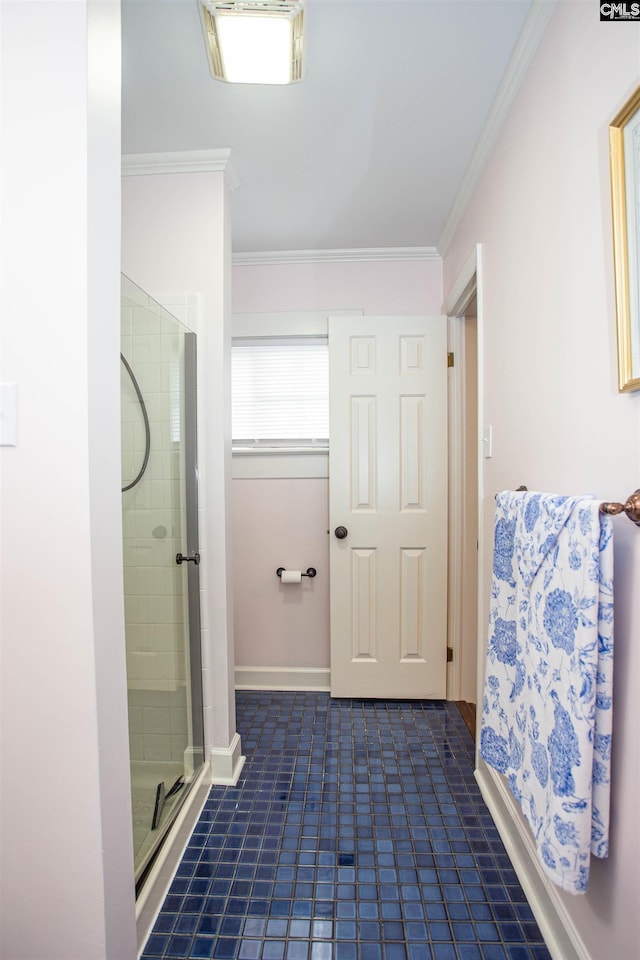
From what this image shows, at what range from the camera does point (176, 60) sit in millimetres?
1433

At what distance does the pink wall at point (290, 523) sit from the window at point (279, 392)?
0.21 meters

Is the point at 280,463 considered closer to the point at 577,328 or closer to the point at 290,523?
the point at 290,523

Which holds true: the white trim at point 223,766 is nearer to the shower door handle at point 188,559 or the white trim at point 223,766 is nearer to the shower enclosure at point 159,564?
the shower enclosure at point 159,564

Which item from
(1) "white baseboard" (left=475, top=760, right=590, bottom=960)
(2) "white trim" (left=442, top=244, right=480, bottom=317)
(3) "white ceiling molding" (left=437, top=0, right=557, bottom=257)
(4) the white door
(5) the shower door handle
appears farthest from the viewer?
(4) the white door

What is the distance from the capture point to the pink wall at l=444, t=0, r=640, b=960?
916 mm

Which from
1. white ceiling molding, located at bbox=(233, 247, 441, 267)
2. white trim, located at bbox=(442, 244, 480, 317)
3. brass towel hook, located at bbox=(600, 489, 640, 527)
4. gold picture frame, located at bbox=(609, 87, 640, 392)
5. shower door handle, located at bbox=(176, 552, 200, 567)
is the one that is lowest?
shower door handle, located at bbox=(176, 552, 200, 567)

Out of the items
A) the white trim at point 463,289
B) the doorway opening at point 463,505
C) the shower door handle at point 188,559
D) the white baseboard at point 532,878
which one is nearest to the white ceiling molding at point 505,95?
the white trim at point 463,289

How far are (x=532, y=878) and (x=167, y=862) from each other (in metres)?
1.06

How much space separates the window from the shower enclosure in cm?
91

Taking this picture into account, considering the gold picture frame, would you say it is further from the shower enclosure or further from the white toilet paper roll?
the white toilet paper roll

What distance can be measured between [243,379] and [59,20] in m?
1.93

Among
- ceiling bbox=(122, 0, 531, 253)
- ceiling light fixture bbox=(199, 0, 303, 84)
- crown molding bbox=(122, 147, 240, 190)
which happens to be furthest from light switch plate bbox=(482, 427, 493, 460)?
crown molding bbox=(122, 147, 240, 190)

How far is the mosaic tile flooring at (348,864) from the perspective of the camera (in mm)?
1223

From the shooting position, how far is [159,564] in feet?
5.23
